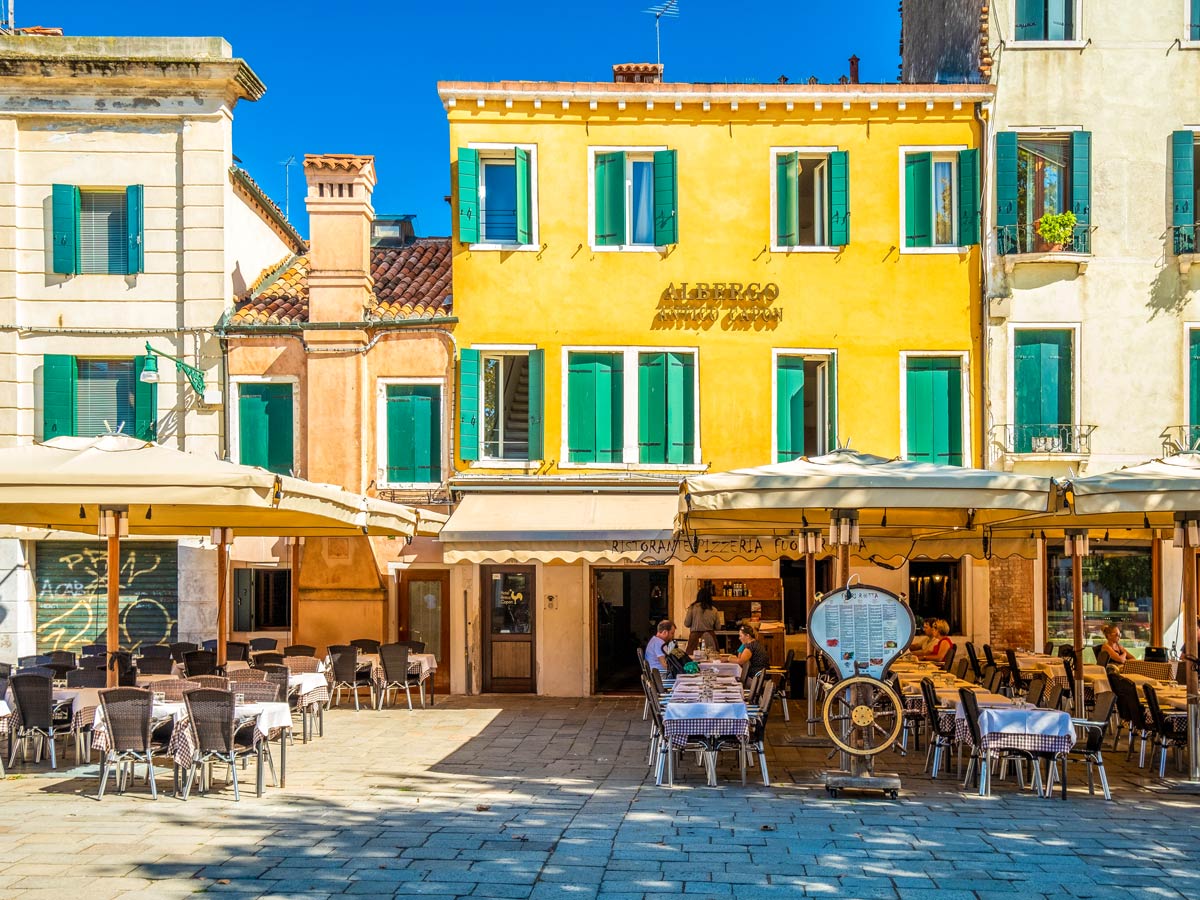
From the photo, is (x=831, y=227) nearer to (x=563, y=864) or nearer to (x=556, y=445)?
(x=556, y=445)

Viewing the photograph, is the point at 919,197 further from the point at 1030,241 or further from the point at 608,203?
the point at 608,203

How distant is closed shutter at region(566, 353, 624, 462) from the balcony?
645 cm

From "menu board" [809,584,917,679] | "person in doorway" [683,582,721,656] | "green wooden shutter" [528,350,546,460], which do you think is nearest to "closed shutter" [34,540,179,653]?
"green wooden shutter" [528,350,546,460]

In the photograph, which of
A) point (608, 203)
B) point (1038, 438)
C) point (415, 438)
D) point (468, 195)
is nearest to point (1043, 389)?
point (1038, 438)

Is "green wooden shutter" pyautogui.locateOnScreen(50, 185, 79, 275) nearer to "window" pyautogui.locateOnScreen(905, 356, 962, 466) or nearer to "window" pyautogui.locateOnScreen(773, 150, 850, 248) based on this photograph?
"window" pyautogui.locateOnScreen(773, 150, 850, 248)

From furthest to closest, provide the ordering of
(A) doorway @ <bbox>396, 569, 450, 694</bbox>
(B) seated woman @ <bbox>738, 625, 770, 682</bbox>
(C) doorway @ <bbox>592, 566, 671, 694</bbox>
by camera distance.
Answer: (C) doorway @ <bbox>592, 566, 671, 694</bbox> < (A) doorway @ <bbox>396, 569, 450, 694</bbox> < (B) seated woman @ <bbox>738, 625, 770, 682</bbox>

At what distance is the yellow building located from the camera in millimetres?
21391

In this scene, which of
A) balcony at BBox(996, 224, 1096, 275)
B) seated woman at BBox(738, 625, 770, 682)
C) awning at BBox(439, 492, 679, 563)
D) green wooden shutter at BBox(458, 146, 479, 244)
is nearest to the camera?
seated woman at BBox(738, 625, 770, 682)

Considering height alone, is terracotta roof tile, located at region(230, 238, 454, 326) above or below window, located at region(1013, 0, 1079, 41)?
below

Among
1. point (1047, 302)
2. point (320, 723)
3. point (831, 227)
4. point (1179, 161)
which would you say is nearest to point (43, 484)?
point (320, 723)

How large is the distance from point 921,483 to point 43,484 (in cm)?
834

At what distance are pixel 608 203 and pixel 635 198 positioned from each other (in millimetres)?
480

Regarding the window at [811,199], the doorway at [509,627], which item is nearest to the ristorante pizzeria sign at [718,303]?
the window at [811,199]

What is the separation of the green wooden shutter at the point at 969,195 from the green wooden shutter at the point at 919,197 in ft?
1.67
